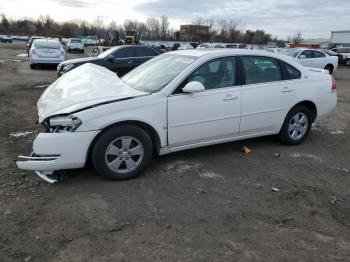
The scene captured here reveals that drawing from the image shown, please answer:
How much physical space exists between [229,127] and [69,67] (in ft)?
26.9

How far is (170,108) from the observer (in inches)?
179

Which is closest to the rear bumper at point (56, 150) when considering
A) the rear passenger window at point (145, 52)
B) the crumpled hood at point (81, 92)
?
the crumpled hood at point (81, 92)

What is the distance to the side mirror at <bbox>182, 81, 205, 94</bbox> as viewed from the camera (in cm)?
452

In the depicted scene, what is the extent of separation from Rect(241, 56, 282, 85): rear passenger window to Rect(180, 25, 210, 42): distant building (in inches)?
3486

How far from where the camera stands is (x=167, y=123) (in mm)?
4570

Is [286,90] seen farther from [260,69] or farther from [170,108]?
[170,108]

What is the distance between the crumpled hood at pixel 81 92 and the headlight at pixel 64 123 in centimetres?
7

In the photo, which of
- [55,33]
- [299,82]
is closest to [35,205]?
[299,82]

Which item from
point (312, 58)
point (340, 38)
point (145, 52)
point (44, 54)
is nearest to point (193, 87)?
point (145, 52)

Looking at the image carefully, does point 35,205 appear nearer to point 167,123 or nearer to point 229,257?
point 167,123

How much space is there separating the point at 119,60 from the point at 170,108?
8.27m

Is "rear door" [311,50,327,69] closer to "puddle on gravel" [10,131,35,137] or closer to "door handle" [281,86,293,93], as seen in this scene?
"door handle" [281,86,293,93]

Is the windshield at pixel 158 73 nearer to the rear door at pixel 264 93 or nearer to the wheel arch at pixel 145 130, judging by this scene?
the wheel arch at pixel 145 130

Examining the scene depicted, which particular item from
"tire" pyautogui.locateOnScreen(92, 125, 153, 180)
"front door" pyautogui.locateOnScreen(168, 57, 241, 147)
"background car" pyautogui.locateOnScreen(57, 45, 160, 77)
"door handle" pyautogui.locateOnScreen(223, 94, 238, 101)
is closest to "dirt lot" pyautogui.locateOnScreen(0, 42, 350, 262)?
"tire" pyautogui.locateOnScreen(92, 125, 153, 180)
